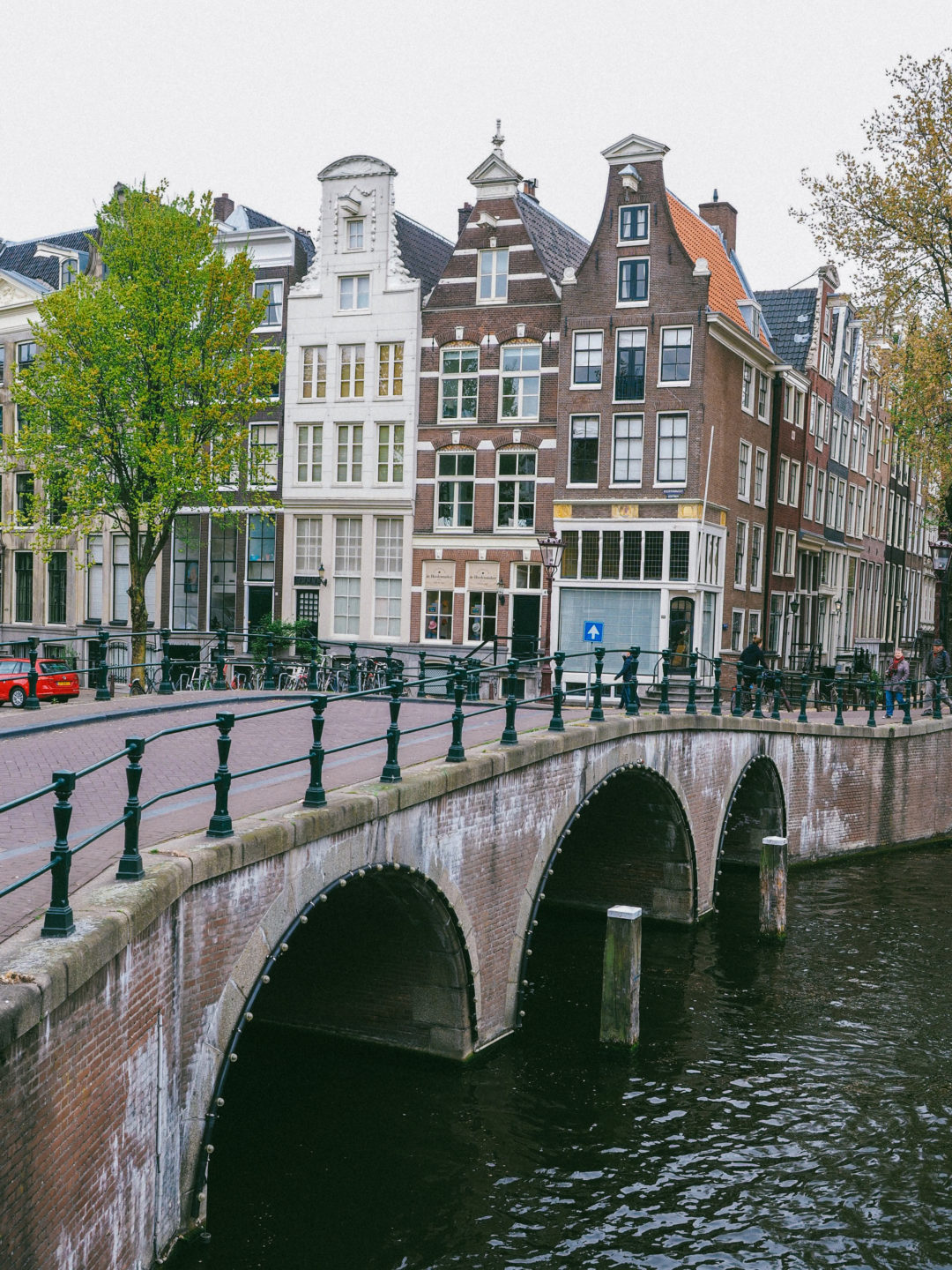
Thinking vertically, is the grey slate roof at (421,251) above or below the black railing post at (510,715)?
above

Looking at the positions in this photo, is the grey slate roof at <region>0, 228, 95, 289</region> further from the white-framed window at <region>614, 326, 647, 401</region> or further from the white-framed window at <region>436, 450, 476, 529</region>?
the white-framed window at <region>614, 326, 647, 401</region>

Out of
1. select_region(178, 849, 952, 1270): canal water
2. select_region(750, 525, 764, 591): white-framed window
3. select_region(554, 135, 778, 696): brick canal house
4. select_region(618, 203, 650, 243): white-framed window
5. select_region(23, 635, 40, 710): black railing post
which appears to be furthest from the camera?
select_region(750, 525, 764, 591): white-framed window

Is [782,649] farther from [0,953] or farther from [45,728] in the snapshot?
[0,953]

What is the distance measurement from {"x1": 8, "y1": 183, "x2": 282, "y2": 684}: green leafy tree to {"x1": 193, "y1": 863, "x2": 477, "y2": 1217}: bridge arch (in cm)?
1404

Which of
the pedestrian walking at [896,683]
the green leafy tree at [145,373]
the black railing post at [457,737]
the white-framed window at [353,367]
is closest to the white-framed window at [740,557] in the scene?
the pedestrian walking at [896,683]

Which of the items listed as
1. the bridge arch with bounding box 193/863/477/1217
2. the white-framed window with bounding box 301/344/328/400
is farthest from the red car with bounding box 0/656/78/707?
the white-framed window with bounding box 301/344/328/400

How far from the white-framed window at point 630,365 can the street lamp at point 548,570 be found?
4.56m

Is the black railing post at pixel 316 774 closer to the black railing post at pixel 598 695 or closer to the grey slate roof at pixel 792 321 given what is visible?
the black railing post at pixel 598 695

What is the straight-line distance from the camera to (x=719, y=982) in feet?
52.7

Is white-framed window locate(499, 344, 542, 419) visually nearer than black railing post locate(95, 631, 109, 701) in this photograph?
No

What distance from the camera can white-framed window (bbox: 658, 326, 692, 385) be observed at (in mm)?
30844

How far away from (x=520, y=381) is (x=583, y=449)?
2.66 m

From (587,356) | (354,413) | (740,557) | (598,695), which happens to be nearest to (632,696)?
(598,695)

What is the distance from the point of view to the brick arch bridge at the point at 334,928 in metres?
5.80
